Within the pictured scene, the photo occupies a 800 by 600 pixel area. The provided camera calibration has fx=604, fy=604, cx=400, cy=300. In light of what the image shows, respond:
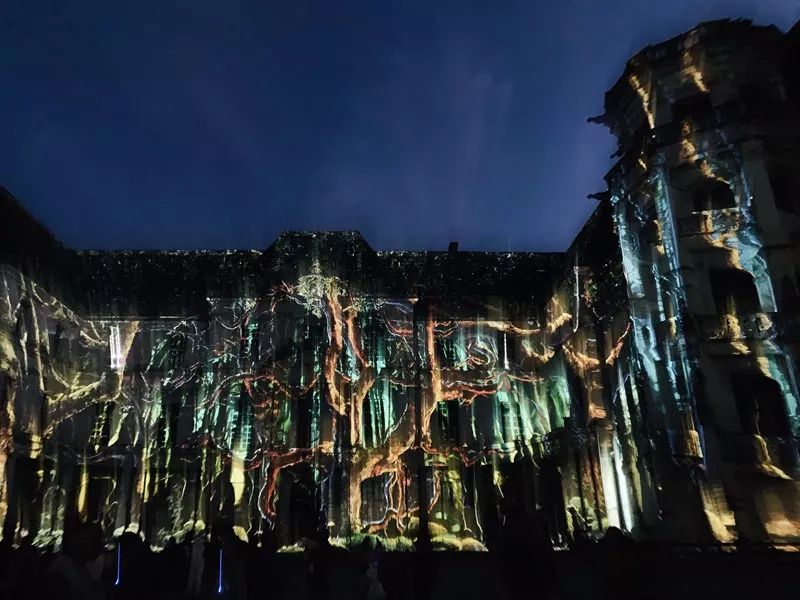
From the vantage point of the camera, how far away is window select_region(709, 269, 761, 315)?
21.1 m

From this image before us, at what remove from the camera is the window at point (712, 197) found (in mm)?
22297

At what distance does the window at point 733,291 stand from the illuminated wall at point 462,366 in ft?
0.28

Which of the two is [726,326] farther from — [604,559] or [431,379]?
[431,379]

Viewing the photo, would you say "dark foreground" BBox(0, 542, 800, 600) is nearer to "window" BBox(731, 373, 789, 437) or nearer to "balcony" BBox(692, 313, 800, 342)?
"window" BBox(731, 373, 789, 437)

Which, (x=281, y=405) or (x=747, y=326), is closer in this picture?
(x=747, y=326)

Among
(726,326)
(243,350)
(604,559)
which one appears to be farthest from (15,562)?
(243,350)

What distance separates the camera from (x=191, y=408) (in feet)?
101

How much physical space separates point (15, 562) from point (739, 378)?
20.3 meters

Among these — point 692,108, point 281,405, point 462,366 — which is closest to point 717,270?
point 692,108

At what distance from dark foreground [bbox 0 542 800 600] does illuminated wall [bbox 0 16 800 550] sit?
4387 millimetres

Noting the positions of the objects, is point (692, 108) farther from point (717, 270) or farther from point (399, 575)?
point (399, 575)

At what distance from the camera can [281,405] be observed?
30.4 m

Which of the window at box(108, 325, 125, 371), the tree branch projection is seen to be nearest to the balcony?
the tree branch projection

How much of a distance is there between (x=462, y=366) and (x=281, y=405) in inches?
381
